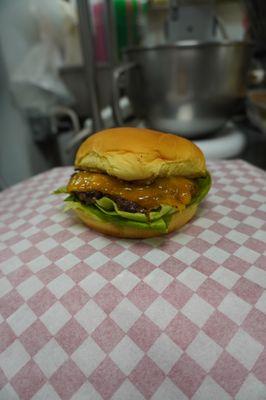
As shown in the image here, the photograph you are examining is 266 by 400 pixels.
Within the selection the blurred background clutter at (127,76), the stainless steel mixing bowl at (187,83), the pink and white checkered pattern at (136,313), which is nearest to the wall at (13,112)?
the blurred background clutter at (127,76)

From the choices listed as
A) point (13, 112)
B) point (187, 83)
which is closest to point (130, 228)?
point (187, 83)

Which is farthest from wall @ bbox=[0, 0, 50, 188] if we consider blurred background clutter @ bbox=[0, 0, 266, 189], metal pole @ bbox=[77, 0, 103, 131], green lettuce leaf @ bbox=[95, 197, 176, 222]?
green lettuce leaf @ bbox=[95, 197, 176, 222]

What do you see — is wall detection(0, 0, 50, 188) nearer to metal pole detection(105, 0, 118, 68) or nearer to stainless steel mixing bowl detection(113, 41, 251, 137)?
metal pole detection(105, 0, 118, 68)

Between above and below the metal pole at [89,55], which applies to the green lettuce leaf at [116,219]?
below

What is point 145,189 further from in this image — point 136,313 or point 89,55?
point 89,55

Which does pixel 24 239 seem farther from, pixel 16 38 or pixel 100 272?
pixel 16 38

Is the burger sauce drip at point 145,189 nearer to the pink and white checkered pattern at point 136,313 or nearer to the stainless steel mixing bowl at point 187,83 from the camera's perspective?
the pink and white checkered pattern at point 136,313

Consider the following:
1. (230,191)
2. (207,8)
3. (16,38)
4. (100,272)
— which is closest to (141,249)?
(100,272)
